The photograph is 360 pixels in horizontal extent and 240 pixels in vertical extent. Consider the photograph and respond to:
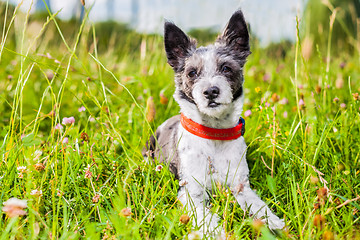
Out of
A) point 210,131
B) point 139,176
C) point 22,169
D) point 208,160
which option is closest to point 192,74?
point 210,131

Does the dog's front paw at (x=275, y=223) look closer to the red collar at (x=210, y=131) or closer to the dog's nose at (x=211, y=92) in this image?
the red collar at (x=210, y=131)

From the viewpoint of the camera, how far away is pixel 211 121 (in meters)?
2.79

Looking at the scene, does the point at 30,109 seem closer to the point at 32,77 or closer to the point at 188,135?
the point at 32,77

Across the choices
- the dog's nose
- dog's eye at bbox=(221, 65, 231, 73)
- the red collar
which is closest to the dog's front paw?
the red collar

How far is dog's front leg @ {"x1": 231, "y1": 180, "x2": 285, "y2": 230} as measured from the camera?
2299 mm

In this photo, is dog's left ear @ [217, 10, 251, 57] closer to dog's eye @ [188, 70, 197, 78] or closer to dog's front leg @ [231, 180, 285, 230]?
dog's eye @ [188, 70, 197, 78]

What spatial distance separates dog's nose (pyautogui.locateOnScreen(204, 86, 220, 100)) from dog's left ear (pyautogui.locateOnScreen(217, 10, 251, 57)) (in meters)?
0.76

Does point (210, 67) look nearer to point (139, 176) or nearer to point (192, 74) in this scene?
point (192, 74)

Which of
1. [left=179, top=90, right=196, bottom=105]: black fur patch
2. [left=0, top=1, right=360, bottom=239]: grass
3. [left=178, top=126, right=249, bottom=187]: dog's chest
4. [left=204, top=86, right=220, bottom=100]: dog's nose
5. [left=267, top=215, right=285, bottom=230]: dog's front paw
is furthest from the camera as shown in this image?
[left=179, top=90, right=196, bottom=105]: black fur patch


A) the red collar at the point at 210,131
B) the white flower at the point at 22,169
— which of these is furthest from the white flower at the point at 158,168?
the white flower at the point at 22,169

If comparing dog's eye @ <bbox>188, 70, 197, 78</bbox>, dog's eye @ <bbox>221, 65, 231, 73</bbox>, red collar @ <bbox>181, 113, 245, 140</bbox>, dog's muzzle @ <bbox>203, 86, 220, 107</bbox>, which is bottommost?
red collar @ <bbox>181, 113, 245, 140</bbox>

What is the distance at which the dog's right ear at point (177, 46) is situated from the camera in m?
3.08

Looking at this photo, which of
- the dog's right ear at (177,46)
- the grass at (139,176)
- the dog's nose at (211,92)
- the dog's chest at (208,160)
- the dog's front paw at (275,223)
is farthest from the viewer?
the dog's right ear at (177,46)

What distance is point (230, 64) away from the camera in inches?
112
